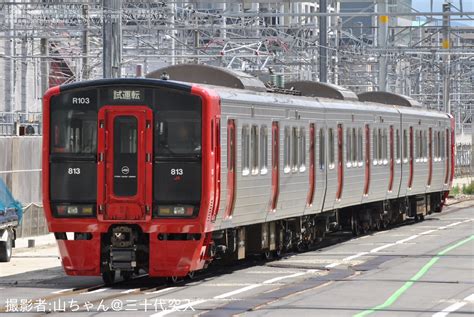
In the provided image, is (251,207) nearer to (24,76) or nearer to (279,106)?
(279,106)

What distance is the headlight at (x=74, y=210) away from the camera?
19.4 metres

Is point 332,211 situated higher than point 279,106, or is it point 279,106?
point 279,106

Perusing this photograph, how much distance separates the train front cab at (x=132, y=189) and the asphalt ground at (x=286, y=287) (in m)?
0.47

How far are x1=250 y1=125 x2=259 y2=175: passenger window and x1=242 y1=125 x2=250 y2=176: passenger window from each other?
0.18 metres

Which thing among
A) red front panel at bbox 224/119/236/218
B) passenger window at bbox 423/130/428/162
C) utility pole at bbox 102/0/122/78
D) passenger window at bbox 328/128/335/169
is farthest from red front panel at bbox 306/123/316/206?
passenger window at bbox 423/130/428/162

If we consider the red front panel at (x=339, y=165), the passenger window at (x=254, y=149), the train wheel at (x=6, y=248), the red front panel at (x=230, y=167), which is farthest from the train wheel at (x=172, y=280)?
the red front panel at (x=339, y=165)

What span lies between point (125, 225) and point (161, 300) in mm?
2530

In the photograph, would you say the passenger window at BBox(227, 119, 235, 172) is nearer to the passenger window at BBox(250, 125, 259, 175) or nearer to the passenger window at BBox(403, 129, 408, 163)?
the passenger window at BBox(250, 125, 259, 175)

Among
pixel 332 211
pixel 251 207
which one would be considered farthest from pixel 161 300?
pixel 332 211

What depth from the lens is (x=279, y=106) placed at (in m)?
23.3

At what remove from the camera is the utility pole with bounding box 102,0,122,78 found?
79.9 ft

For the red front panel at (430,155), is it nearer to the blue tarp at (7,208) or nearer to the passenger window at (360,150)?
the passenger window at (360,150)

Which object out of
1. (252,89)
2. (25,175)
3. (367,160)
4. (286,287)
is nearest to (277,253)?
(252,89)

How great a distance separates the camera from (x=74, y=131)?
19.6 m
